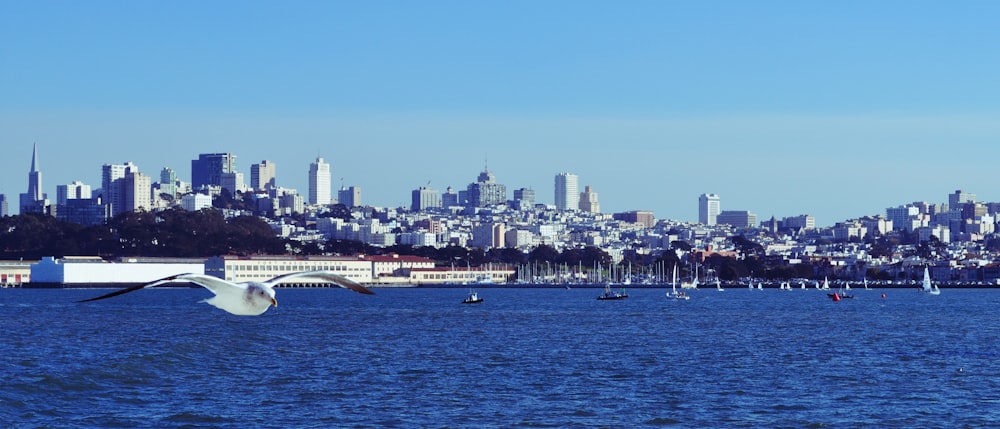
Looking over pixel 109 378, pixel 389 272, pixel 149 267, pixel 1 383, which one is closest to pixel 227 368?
pixel 109 378

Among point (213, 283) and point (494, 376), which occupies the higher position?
point (213, 283)

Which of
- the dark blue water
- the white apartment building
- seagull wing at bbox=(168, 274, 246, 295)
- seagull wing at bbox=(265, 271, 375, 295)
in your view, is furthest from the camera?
the white apartment building

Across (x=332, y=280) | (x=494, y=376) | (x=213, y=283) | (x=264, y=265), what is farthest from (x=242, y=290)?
(x=264, y=265)

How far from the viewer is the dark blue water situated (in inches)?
1087

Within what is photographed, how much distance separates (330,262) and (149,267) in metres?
23.6

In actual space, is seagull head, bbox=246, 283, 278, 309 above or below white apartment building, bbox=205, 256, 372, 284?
below

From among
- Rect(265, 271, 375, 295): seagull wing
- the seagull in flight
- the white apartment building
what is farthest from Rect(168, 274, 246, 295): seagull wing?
the white apartment building

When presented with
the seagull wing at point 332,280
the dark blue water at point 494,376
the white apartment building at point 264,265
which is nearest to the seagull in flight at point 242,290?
the seagull wing at point 332,280

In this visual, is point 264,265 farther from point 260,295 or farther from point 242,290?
point 260,295

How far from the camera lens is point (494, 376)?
35.2m

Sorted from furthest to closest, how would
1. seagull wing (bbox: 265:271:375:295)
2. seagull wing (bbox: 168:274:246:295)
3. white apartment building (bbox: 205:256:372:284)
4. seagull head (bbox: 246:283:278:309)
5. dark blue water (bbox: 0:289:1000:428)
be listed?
white apartment building (bbox: 205:256:372:284) → dark blue water (bbox: 0:289:1000:428) → seagull wing (bbox: 168:274:246:295) → seagull head (bbox: 246:283:278:309) → seagull wing (bbox: 265:271:375:295)

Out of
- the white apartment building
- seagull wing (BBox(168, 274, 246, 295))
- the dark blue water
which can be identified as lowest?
the dark blue water

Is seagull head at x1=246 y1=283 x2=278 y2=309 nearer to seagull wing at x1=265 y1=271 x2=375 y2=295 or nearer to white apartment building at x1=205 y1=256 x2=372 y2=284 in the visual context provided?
seagull wing at x1=265 y1=271 x2=375 y2=295

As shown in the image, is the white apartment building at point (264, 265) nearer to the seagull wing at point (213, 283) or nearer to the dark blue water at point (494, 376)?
the dark blue water at point (494, 376)
